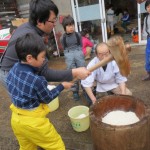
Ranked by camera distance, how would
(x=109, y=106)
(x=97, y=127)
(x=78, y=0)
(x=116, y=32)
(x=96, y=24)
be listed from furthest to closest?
(x=116, y=32) → (x=96, y=24) → (x=78, y=0) → (x=109, y=106) → (x=97, y=127)

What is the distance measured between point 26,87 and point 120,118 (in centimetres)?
110

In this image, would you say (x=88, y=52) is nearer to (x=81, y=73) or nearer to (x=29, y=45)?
(x=81, y=73)

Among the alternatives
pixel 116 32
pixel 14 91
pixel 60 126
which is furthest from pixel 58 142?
pixel 116 32

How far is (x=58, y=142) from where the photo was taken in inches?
83.5

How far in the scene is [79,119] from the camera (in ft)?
9.10

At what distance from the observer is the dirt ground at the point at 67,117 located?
281 cm

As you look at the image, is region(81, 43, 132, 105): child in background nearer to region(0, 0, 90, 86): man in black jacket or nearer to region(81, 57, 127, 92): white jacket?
region(81, 57, 127, 92): white jacket

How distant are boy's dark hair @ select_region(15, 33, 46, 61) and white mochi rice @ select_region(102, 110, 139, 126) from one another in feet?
3.58

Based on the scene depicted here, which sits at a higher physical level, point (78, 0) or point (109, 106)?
point (78, 0)

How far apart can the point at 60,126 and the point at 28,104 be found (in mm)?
1430

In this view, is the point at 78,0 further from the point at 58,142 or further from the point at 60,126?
the point at 58,142

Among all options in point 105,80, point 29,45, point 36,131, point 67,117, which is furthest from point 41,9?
point 67,117

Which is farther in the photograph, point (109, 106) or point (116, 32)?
point (116, 32)

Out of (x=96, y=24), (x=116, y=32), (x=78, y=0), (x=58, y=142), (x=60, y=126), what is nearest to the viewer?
(x=58, y=142)
